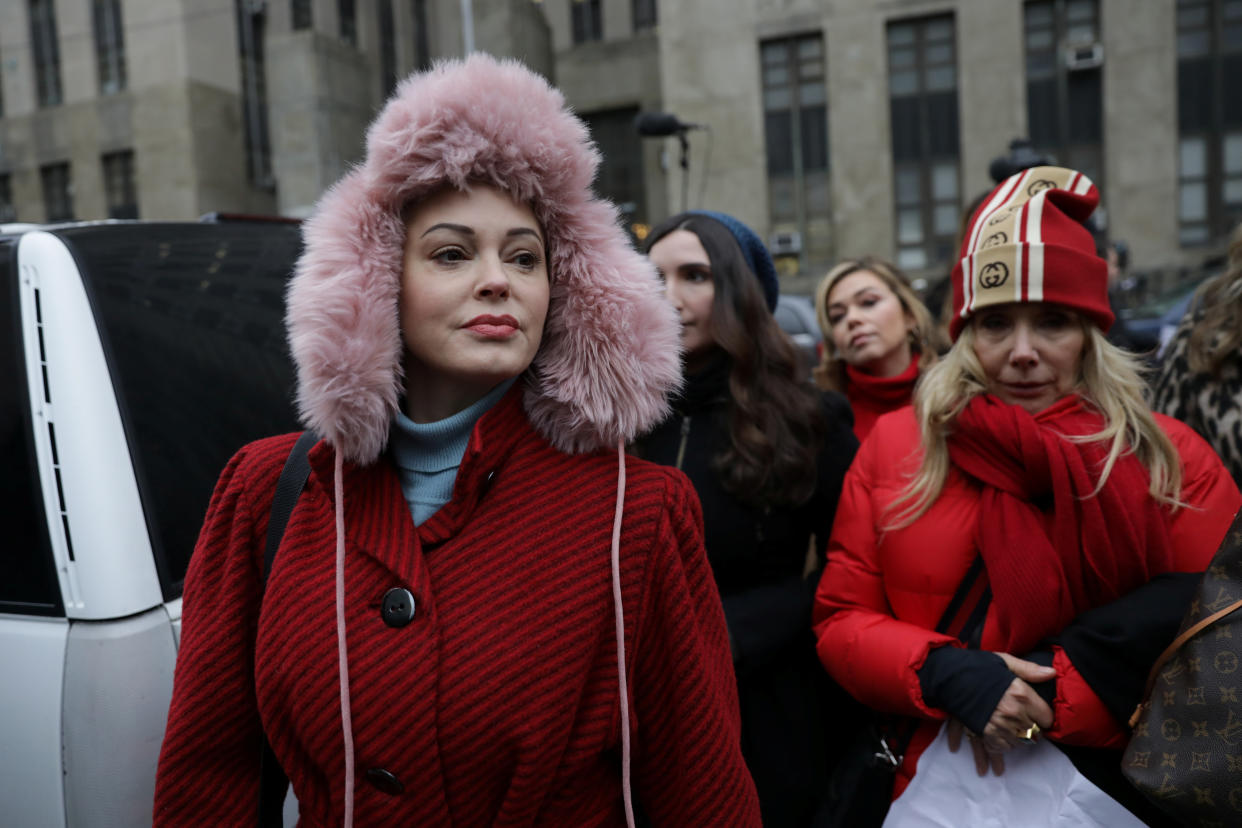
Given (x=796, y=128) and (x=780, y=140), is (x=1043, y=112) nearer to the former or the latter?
(x=796, y=128)

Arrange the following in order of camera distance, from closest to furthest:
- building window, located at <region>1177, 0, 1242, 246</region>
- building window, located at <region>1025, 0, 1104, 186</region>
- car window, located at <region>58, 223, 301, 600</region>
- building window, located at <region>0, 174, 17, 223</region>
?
car window, located at <region>58, 223, 301, 600</region>
building window, located at <region>1177, 0, 1242, 246</region>
building window, located at <region>1025, 0, 1104, 186</region>
building window, located at <region>0, 174, 17, 223</region>

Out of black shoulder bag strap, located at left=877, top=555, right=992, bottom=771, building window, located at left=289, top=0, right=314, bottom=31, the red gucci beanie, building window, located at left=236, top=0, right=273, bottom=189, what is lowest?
black shoulder bag strap, located at left=877, top=555, right=992, bottom=771

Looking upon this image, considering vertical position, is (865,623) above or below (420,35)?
below

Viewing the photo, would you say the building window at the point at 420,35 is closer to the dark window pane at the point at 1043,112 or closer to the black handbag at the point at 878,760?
the dark window pane at the point at 1043,112

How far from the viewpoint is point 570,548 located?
146cm

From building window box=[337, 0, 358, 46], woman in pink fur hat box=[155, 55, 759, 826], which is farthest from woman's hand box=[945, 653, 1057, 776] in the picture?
building window box=[337, 0, 358, 46]

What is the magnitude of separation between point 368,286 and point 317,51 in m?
26.1

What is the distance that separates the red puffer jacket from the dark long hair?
0.68 feet

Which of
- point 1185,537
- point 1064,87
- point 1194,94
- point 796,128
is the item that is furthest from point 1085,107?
point 1185,537

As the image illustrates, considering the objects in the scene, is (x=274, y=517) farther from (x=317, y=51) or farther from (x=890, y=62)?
(x=317, y=51)

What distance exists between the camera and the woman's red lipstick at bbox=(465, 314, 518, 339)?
142cm

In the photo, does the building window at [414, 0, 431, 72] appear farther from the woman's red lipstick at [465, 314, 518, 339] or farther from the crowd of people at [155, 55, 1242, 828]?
the woman's red lipstick at [465, 314, 518, 339]

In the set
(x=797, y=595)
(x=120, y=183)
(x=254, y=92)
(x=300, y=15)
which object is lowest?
(x=797, y=595)

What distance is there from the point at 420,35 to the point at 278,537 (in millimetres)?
31789
